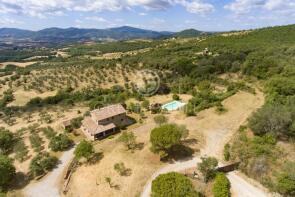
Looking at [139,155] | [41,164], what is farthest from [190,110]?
[41,164]

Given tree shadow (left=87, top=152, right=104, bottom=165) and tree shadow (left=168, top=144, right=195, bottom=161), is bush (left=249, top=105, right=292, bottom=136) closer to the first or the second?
tree shadow (left=168, top=144, right=195, bottom=161)

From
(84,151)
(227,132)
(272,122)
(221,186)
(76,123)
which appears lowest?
(76,123)

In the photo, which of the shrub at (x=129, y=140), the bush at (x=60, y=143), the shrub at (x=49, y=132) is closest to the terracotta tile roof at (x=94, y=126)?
the bush at (x=60, y=143)

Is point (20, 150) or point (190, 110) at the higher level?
point (190, 110)

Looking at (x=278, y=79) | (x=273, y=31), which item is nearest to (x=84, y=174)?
(x=278, y=79)

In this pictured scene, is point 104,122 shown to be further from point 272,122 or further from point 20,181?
point 272,122

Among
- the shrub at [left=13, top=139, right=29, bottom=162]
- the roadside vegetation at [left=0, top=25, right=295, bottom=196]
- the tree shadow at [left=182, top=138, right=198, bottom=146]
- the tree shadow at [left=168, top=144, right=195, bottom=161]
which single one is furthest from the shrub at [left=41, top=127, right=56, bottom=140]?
the tree shadow at [left=182, top=138, right=198, bottom=146]
